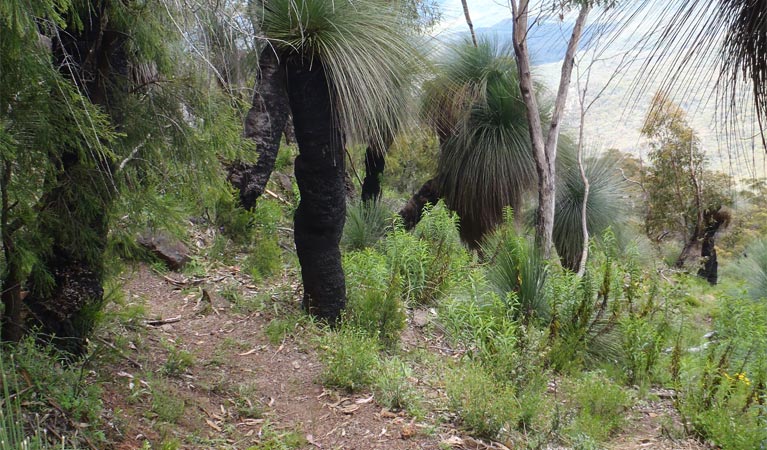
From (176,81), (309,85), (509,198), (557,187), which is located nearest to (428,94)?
(509,198)

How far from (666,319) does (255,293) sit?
412 centimetres

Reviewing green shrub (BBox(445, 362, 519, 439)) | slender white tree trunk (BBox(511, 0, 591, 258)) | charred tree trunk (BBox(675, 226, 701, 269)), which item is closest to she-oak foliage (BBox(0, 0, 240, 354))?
green shrub (BBox(445, 362, 519, 439))

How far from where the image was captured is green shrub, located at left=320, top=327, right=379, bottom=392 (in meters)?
4.69

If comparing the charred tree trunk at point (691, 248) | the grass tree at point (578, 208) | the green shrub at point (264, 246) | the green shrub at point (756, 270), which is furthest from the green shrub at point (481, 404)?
the charred tree trunk at point (691, 248)

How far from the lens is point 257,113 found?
788cm

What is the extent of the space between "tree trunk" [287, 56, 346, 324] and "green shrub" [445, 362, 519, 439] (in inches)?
62.7

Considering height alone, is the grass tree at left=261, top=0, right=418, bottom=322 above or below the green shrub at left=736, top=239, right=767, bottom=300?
above

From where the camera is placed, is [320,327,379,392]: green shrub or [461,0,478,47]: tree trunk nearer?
[320,327,379,392]: green shrub

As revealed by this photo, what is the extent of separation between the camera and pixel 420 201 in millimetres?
10031

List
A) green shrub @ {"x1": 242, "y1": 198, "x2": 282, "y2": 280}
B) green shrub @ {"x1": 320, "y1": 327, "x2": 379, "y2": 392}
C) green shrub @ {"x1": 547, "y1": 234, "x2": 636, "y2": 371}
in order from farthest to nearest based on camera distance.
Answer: green shrub @ {"x1": 242, "y1": 198, "x2": 282, "y2": 280}
green shrub @ {"x1": 547, "y1": 234, "x2": 636, "y2": 371}
green shrub @ {"x1": 320, "y1": 327, "x2": 379, "y2": 392}

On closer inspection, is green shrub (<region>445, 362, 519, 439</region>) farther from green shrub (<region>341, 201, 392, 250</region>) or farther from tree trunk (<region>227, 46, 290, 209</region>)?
tree trunk (<region>227, 46, 290, 209</region>)

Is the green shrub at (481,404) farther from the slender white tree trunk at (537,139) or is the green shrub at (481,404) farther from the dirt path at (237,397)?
the slender white tree trunk at (537,139)

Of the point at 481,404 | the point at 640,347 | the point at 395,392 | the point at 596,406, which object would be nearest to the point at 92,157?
the point at 395,392

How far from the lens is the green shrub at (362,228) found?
27.1 ft
